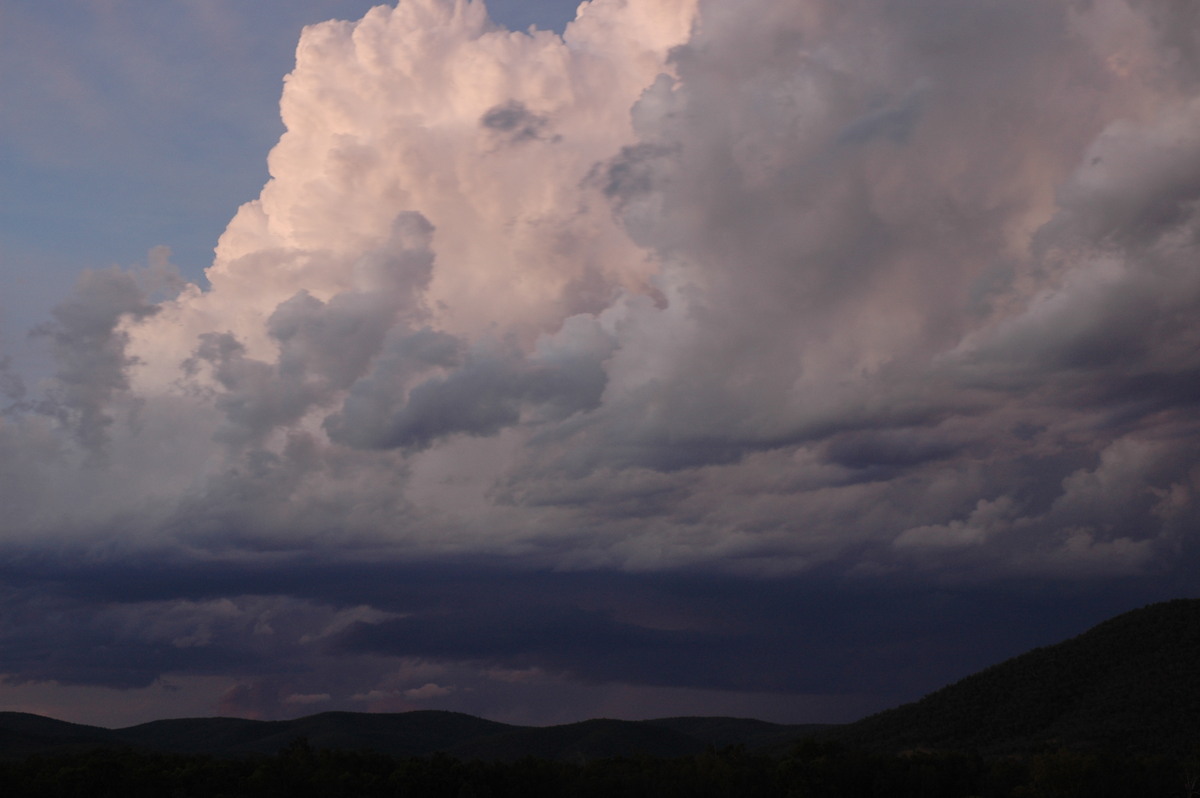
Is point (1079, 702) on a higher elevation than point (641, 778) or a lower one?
→ higher

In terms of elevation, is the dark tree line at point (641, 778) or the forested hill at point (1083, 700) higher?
the forested hill at point (1083, 700)

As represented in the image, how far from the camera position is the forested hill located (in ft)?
439

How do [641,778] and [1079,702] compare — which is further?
[1079,702]

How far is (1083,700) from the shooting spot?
502ft

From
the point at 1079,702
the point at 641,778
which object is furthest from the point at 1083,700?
the point at 641,778

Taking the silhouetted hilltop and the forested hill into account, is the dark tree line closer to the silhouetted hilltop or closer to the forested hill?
the silhouetted hilltop

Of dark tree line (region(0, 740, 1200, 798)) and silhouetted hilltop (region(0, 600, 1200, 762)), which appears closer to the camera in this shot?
dark tree line (region(0, 740, 1200, 798))

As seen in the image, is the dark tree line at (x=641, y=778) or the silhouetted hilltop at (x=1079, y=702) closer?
the dark tree line at (x=641, y=778)

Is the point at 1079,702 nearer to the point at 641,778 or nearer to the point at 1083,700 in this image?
the point at 1083,700

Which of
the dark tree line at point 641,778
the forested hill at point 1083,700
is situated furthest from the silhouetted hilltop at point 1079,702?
the dark tree line at point 641,778

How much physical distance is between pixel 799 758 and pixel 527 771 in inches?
1081

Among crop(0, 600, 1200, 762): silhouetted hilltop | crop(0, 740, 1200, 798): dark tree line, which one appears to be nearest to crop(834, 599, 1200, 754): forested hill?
crop(0, 600, 1200, 762): silhouetted hilltop

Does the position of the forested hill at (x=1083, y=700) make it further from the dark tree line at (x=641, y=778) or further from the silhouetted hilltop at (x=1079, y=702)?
the dark tree line at (x=641, y=778)

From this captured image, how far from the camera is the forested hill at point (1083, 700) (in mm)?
133875
